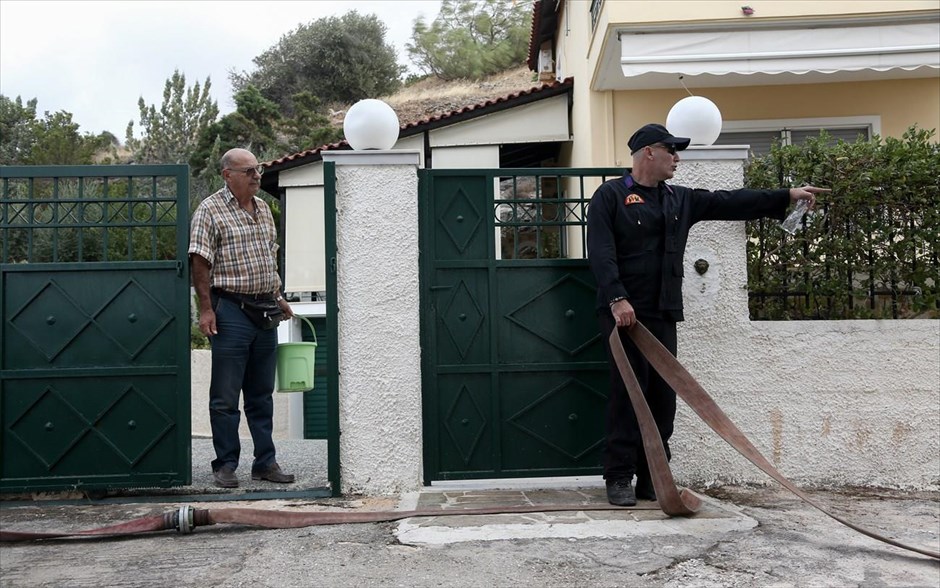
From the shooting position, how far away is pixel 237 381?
5.07m

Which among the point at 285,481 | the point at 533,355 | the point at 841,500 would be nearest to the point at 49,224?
the point at 285,481

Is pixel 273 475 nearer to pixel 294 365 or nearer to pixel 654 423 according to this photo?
pixel 294 365

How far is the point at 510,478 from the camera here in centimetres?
502

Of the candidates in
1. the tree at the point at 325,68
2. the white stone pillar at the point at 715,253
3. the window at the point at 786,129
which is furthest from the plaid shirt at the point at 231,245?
the tree at the point at 325,68

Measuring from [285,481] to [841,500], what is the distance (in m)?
3.29

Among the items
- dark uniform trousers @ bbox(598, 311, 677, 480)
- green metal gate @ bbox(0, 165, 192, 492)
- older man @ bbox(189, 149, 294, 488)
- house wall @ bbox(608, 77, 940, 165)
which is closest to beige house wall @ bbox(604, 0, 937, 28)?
house wall @ bbox(608, 77, 940, 165)

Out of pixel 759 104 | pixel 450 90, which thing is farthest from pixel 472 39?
pixel 759 104

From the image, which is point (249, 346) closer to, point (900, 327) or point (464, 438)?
point (464, 438)

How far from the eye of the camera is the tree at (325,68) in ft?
132

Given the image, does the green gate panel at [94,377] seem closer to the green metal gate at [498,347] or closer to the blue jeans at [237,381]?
the blue jeans at [237,381]

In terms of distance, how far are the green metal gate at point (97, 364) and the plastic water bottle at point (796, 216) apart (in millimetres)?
3513

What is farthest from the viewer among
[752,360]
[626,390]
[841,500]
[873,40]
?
[873,40]

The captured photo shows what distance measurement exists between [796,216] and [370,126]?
2.51 metres

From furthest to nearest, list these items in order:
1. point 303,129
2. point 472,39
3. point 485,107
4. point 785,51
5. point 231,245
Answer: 1. point 472,39
2. point 303,129
3. point 485,107
4. point 785,51
5. point 231,245
